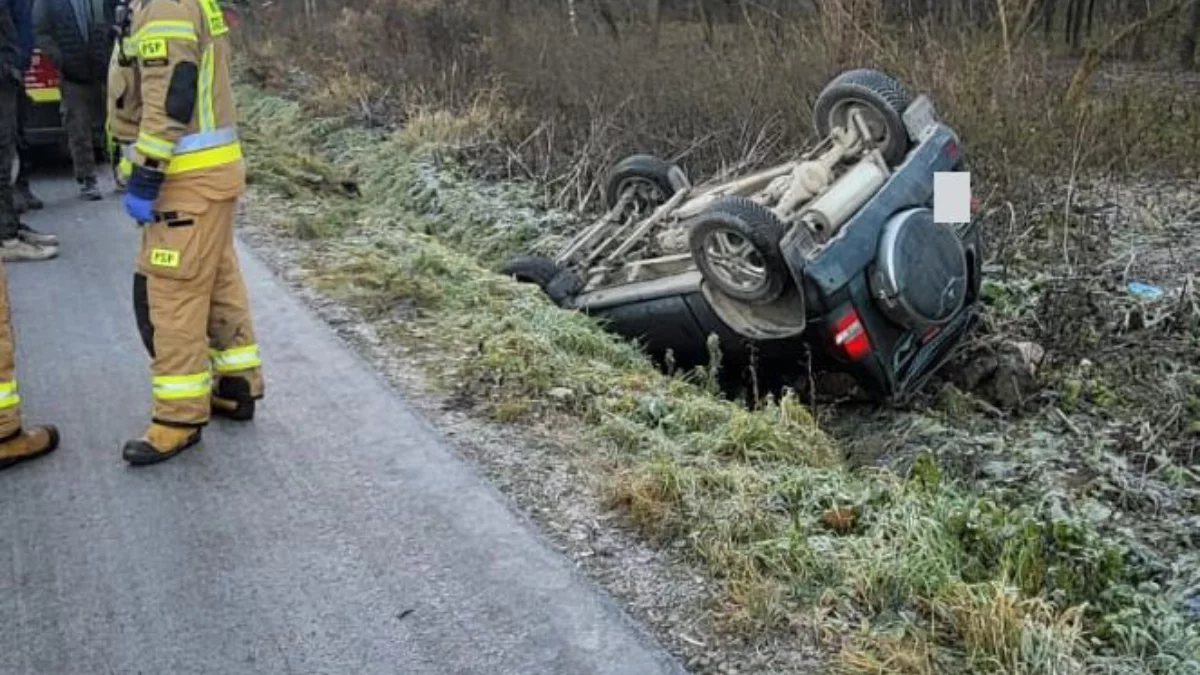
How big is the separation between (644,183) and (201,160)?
14.0 ft

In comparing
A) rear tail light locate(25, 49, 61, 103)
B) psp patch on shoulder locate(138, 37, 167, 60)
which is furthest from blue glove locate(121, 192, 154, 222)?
rear tail light locate(25, 49, 61, 103)

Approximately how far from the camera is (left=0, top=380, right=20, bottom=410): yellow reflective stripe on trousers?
435cm

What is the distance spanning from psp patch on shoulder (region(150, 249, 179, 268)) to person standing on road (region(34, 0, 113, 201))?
176 inches

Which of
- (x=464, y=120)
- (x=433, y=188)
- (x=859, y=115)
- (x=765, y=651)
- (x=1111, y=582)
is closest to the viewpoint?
(x=765, y=651)

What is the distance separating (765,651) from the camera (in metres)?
3.12

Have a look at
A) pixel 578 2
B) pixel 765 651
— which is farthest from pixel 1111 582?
pixel 578 2

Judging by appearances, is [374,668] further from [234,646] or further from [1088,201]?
[1088,201]

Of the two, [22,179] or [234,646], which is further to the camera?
[22,179]

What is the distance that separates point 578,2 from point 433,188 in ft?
40.0

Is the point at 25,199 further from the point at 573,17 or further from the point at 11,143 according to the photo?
the point at 573,17

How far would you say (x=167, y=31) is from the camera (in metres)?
4.06

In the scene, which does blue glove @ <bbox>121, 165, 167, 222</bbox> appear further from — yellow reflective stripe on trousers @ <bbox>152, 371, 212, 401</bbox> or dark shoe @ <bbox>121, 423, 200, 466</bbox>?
dark shoe @ <bbox>121, 423, 200, 466</bbox>

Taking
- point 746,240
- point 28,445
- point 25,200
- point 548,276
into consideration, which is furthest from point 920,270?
point 25,200

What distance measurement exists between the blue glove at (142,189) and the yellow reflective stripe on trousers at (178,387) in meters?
0.60
